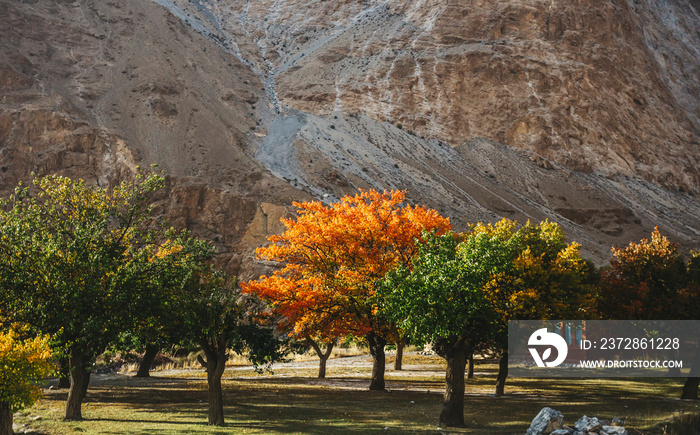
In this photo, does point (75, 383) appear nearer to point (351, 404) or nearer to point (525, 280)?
point (351, 404)

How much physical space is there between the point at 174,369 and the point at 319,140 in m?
45.5

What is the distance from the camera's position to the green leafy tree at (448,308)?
1656 cm

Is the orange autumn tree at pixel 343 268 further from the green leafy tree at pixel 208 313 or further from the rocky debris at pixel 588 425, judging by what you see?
the rocky debris at pixel 588 425

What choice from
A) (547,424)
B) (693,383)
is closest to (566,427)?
(547,424)

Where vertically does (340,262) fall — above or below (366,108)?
below

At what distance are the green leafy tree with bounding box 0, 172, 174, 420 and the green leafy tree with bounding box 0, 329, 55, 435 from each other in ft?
6.98

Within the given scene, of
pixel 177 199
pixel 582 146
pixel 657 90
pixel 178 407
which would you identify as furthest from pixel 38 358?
pixel 657 90

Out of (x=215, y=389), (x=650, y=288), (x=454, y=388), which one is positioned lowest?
(x=215, y=389)

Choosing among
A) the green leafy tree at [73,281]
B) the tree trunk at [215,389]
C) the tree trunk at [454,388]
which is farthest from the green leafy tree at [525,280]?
the green leafy tree at [73,281]

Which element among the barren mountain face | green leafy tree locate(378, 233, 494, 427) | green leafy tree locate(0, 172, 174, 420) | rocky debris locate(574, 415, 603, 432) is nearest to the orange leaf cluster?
green leafy tree locate(378, 233, 494, 427)

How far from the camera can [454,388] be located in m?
17.2

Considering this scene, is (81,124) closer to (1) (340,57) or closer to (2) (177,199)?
(2) (177,199)

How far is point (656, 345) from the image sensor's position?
32156 millimetres

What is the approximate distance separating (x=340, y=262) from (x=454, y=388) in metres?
11.7
